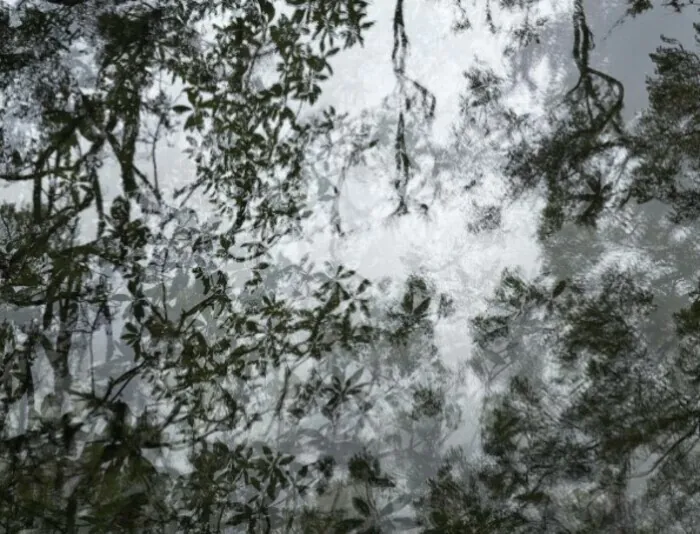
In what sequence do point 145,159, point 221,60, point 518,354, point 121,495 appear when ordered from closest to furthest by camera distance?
point 121,495 < point 518,354 < point 145,159 < point 221,60

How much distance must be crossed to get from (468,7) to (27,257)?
1.36 m

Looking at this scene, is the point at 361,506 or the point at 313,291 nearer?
the point at 361,506

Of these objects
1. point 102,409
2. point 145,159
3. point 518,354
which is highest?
point 145,159

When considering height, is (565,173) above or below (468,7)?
below

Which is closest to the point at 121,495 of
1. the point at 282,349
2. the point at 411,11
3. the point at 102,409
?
the point at 102,409

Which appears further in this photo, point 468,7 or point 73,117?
point 468,7

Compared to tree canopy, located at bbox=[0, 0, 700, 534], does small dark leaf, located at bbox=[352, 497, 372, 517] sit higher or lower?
lower

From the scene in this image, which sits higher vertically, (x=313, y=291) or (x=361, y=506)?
(x=313, y=291)

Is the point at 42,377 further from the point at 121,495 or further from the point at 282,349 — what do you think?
the point at 282,349

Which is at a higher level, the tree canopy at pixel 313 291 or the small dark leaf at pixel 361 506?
the tree canopy at pixel 313 291

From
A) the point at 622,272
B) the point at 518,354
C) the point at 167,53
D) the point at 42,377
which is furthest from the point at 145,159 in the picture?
the point at 622,272

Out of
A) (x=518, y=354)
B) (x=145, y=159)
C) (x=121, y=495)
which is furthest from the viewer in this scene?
(x=145, y=159)

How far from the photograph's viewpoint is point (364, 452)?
1.30m

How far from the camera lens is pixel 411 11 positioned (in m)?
1.83
